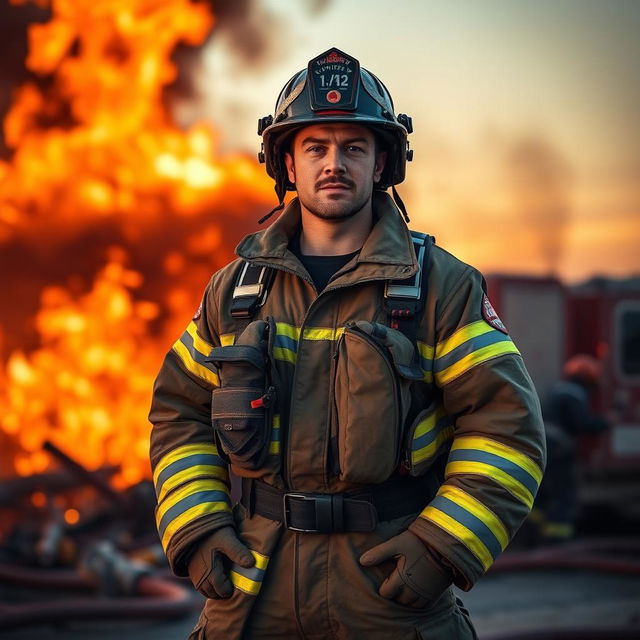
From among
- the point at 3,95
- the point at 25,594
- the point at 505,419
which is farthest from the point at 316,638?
the point at 3,95

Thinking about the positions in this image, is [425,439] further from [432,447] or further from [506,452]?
[506,452]

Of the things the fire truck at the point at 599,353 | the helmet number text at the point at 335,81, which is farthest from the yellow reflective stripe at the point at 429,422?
the fire truck at the point at 599,353

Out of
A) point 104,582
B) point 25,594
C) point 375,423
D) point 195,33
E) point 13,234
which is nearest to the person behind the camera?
point 375,423

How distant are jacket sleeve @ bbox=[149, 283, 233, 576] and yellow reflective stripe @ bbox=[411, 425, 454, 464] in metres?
0.49

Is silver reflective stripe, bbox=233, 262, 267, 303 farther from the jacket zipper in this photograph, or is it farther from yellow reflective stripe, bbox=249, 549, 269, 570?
yellow reflective stripe, bbox=249, 549, 269, 570

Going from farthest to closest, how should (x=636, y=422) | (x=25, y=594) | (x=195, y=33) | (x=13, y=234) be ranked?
(x=195, y=33), (x=13, y=234), (x=636, y=422), (x=25, y=594)

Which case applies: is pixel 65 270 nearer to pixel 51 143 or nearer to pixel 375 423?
pixel 51 143

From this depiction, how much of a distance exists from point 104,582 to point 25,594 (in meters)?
0.79

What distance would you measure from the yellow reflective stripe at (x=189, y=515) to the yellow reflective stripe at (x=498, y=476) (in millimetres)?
588

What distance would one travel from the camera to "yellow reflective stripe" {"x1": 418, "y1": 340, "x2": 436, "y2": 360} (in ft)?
7.70

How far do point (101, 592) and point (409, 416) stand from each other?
15.0 feet

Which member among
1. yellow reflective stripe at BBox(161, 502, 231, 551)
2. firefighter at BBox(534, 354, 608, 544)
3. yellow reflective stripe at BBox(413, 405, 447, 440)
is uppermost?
yellow reflective stripe at BBox(413, 405, 447, 440)

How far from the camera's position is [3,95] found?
11.5 m

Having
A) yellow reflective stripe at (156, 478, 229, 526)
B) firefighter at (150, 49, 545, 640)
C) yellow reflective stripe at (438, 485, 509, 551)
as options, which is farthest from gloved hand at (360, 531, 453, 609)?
yellow reflective stripe at (156, 478, 229, 526)
